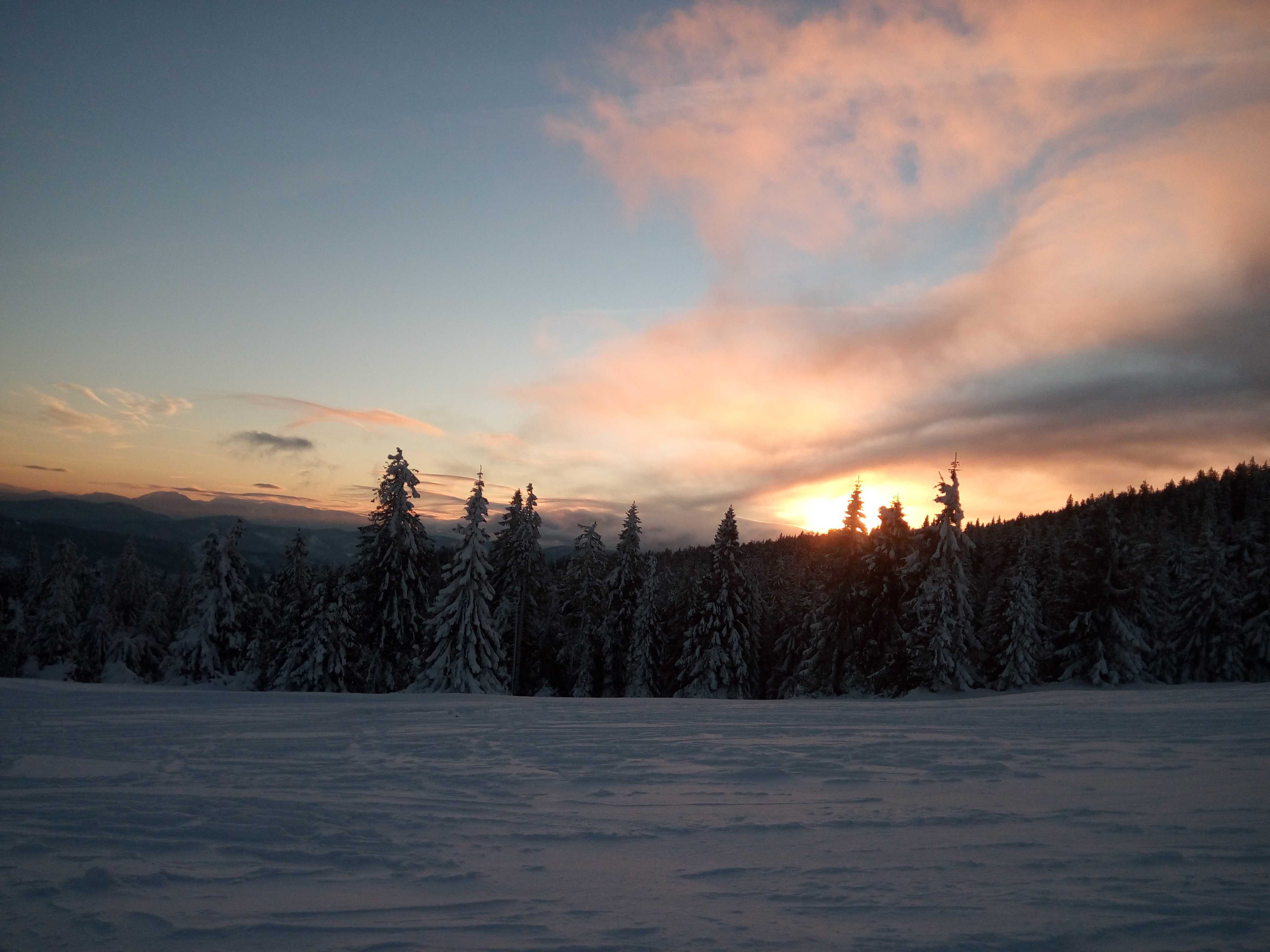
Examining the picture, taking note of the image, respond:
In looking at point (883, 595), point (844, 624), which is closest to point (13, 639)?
point (844, 624)

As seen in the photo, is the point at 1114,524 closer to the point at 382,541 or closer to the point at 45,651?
the point at 382,541

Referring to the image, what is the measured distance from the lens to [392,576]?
123 ft

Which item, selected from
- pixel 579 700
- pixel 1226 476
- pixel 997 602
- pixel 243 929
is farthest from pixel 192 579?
pixel 1226 476

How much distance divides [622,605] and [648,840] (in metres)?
42.4

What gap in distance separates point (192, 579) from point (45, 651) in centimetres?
2586

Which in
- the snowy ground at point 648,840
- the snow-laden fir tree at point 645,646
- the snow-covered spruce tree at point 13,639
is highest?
the snowy ground at point 648,840

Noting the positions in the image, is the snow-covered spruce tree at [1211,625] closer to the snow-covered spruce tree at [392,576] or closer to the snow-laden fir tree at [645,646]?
the snow-laden fir tree at [645,646]

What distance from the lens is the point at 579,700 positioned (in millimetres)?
23234

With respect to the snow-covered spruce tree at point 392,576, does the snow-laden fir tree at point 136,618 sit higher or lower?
lower

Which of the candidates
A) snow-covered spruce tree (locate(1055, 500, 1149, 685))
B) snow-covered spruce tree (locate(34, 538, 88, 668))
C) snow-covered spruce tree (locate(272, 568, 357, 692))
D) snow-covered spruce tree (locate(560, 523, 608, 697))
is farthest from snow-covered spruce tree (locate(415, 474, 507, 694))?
snow-covered spruce tree (locate(34, 538, 88, 668))

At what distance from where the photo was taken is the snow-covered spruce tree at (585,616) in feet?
160

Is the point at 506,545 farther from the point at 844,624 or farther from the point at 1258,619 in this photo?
the point at 1258,619

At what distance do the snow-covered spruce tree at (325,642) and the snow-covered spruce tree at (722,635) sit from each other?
19.9 m

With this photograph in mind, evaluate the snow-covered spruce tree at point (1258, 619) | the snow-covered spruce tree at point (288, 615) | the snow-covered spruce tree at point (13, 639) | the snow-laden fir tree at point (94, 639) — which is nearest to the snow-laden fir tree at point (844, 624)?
the snow-covered spruce tree at point (1258, 619)
